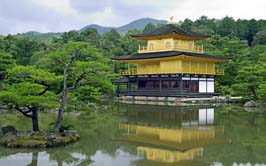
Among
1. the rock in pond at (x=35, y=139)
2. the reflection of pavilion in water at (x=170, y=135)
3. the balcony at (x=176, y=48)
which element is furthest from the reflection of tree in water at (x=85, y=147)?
the balcony at (x=176, y=48)

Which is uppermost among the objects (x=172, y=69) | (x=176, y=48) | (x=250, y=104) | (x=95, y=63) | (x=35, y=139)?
(x=176, y=48)

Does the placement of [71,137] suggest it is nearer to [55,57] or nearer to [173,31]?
[55,57]

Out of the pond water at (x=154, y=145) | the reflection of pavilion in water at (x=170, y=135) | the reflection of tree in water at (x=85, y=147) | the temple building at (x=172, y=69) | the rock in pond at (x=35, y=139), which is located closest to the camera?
the pond water at (x=154, y=145)

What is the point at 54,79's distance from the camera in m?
13.8

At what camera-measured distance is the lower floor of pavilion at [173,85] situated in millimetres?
37106

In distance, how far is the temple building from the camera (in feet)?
123

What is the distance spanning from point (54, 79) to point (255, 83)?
922 inches

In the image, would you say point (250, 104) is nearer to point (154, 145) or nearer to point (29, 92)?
point (154, 145)

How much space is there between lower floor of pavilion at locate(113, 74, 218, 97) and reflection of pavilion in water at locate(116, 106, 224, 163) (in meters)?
14.4

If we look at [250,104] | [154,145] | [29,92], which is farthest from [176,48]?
[29,92]

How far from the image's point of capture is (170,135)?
15.7 meters

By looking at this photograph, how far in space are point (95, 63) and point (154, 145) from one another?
3.75m

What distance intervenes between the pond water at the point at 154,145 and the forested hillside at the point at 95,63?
1.90 metres

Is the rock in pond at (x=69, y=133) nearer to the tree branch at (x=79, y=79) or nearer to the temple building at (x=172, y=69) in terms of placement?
the tree branch at (x=79, y=79)
